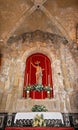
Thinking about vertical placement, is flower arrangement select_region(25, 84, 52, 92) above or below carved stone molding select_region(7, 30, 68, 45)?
below

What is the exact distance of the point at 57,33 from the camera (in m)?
13.6

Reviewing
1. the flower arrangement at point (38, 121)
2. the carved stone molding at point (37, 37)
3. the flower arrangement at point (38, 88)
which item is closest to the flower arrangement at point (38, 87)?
the flower arrangement at point (38, 88)

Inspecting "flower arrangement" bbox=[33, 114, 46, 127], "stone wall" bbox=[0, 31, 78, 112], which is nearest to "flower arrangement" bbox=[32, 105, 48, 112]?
"stone wall" bbox=[0, 31, 78, 112]

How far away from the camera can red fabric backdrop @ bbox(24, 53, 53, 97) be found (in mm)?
11894

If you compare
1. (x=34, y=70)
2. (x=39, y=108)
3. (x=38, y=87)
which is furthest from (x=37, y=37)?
(x=39, y=108)

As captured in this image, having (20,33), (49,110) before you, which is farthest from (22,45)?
(49,110)

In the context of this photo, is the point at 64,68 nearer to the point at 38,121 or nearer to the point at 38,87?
the point at 38,87

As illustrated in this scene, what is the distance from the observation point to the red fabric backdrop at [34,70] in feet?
39.0

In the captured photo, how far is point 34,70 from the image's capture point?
1256 cm

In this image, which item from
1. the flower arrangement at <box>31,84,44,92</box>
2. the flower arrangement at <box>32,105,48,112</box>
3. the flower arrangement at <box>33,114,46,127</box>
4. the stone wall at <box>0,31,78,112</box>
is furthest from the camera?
the flower arrangement at <box>31,84,44,92</box>

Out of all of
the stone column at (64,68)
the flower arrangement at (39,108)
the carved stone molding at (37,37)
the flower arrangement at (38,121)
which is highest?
the carved stone molding at (37,37)

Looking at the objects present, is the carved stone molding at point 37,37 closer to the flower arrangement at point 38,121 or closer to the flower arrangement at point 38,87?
the flower arrangement at point 38,87

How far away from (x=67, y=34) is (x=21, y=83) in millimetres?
4543

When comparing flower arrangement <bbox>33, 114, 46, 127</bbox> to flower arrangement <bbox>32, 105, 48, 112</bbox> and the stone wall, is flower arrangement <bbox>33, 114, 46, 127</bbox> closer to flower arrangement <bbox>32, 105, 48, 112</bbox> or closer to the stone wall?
flower arrangement <bbox>32, 105, 48, 112</bbox>
